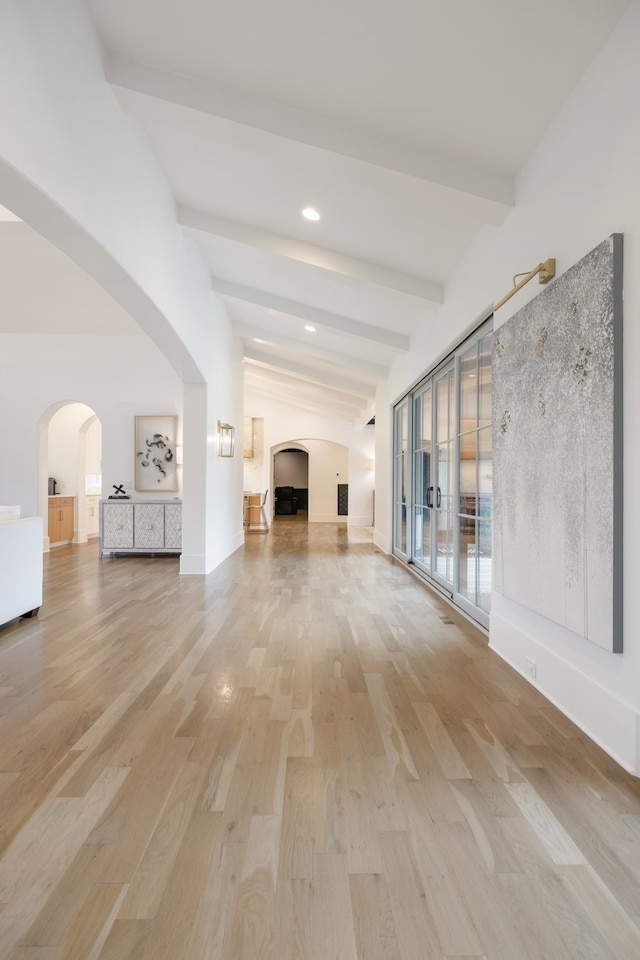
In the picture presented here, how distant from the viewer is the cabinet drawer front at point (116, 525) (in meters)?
7.64

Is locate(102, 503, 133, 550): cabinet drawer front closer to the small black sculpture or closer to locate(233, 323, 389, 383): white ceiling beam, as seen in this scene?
the small black sculpture

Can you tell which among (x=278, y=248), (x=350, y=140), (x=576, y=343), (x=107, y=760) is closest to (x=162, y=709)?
(x=107, y=760)

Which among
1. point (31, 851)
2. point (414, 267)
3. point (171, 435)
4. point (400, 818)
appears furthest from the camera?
point (171, 435)

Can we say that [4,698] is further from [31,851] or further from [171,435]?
[171,435]

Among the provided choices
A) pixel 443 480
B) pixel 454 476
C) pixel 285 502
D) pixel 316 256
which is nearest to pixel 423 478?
pixel 443 480

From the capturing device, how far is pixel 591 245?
2188 mm

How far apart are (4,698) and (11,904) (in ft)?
4.86

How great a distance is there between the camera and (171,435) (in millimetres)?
8234

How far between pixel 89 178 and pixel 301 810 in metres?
2.85

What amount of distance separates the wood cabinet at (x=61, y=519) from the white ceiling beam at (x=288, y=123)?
278 inches

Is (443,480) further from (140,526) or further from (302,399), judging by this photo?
(302,399)

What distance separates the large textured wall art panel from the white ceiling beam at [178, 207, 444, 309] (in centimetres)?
164

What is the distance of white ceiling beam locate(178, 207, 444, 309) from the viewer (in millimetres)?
4453

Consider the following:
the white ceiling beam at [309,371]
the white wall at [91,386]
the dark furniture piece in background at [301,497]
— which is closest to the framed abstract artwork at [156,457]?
the white wall at [91,386]
